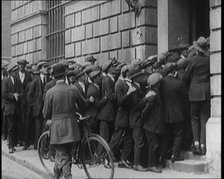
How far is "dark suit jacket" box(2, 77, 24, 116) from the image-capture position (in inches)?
438

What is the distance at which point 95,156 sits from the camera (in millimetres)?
7574

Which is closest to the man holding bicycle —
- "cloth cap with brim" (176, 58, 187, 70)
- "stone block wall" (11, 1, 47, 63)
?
"cloth cap with brim" (176, 58, 187, 70)

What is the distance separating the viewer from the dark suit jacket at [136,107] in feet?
27.4

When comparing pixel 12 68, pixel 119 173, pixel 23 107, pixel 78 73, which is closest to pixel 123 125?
pixel 119 173

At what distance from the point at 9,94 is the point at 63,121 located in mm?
3917

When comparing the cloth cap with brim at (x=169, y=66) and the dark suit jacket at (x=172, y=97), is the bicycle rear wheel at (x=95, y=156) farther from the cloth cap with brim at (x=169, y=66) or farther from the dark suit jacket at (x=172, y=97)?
the cloth cap with brim at (x=169, y=66)

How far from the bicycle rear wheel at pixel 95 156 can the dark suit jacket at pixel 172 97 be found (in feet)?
5.05

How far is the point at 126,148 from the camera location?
8711 millimetres

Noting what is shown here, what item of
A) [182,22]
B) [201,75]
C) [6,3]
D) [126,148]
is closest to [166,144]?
[126,148]

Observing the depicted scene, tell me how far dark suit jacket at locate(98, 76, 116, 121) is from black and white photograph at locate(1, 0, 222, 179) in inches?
0.7

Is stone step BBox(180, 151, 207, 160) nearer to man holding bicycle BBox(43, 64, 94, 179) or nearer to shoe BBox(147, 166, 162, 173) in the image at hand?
shoe BBox(147, 166, 162, 173)

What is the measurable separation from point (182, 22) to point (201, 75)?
3058 mm

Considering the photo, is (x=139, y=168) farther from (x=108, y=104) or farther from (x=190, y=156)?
(x=108, y=104)

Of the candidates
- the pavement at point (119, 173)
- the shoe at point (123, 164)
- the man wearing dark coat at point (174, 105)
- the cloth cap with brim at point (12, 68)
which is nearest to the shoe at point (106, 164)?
the pavement at point (119, 173)
